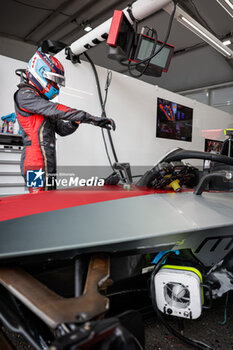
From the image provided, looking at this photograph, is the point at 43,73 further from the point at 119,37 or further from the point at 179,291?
the point at 179,291

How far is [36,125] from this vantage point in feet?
6.12

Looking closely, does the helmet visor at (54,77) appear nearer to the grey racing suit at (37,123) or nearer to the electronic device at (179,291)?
the grey racing suit at (37,123)

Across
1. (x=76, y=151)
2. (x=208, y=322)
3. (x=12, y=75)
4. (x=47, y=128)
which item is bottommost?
(x=208, y=322)

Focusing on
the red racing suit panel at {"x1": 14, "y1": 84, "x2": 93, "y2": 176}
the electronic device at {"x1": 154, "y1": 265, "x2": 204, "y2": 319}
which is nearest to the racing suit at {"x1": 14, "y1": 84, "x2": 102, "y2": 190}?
the red racing suit panel at {"x1": 14, "y1": 84, "x2": 93, "y2": 176}

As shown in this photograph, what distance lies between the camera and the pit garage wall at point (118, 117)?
283 cm

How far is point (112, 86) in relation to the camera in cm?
323

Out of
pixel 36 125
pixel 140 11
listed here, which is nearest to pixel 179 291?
pixel 36 125

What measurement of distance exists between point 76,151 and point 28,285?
238cm

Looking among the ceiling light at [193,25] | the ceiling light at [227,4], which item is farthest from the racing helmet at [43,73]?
the ceiling light at [227,4]

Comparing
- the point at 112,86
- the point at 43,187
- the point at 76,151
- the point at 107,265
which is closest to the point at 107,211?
the point at 107,265

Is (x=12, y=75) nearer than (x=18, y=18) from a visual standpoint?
Yes

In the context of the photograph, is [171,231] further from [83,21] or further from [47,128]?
[83,21]

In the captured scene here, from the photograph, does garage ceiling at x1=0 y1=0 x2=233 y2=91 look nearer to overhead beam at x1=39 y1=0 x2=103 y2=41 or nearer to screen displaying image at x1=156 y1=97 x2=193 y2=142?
overhead beam at x1=39 y1=0 x2=103 y2=41

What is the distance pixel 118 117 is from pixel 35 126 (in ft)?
5.42
